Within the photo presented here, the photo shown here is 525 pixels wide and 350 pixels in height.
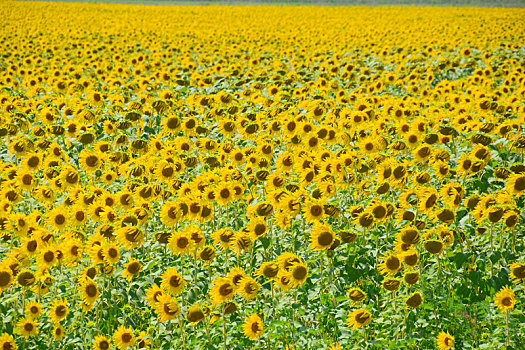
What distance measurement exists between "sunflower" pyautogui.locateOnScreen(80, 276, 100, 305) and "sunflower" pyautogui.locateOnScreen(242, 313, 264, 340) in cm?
113

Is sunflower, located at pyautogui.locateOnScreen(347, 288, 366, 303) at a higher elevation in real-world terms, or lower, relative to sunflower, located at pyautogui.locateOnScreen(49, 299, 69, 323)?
higher

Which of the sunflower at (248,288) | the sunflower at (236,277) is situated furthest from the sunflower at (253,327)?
the sunflower at (236,277)

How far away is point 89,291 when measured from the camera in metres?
3.45

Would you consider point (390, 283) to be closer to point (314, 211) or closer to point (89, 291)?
point (314, 211)

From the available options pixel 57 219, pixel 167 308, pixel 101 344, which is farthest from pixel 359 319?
pixel 57 219

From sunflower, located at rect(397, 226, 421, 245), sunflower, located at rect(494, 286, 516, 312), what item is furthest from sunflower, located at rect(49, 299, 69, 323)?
sunflower, located at rect(494, 286, 516, 312)

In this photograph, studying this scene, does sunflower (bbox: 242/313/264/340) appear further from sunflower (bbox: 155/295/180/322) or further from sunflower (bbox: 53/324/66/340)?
sunflower (bbox: 53/324/66/340)

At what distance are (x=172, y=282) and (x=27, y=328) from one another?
1126 mm

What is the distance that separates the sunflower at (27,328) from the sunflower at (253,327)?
61.7 inches

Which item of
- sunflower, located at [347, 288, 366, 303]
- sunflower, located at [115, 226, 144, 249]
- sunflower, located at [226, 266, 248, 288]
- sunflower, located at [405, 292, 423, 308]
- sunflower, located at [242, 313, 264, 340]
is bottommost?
sunflower, located at [242, 313, 264, 340]

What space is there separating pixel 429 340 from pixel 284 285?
1206 mm

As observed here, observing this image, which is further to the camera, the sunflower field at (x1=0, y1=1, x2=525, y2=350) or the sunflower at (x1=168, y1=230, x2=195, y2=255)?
the sunflower at (x1=168, y1=230, x2=195, y2=255)

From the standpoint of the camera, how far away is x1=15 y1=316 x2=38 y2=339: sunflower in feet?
11.3

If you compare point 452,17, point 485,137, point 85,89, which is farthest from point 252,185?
point 452,17
